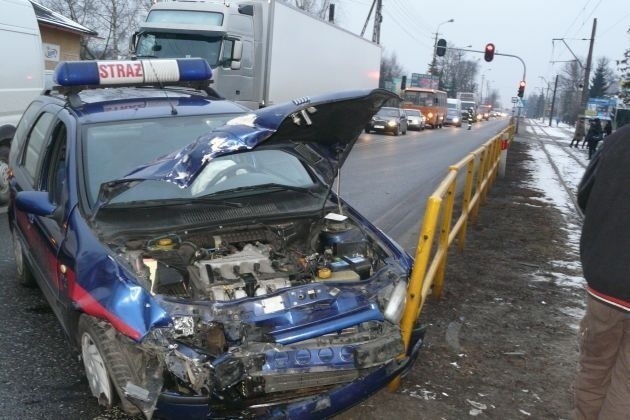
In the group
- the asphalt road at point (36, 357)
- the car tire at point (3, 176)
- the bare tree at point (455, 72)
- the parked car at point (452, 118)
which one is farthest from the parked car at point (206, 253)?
the bare tree at point (455, 72)

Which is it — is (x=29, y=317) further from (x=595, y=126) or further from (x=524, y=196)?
(x=595, y=126)

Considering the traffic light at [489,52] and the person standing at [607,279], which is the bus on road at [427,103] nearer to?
the traffic light at [489,52]

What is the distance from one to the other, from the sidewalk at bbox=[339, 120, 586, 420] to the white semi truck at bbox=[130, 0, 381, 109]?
848 centimetres

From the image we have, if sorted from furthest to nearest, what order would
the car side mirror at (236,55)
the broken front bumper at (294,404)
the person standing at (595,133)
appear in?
the person standing at (595,133) < the car side mirror at (236,55) < the broken front bumper at (294,404)

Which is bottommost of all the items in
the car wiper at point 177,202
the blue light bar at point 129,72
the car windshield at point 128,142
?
the car wiper at point 177,202

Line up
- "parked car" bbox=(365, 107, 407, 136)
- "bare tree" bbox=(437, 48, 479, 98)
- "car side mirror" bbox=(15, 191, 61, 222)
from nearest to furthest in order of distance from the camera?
"car side mirror" bbox=(15, 191, 61, 222)
"parked car" bbox=(365, 107, 407, 136)
"bare tree" bbox=(437, 48, 479, 98)

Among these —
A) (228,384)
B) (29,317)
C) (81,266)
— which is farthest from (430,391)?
(29,317)

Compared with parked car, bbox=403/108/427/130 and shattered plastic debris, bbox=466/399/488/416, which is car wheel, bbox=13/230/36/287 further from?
parked car, bbox=403/108/427/130

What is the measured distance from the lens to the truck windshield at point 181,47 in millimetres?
14000

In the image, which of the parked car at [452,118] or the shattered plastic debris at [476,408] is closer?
the shattered plastic debris at [476,408]

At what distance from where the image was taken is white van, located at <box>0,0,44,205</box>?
25.4ft

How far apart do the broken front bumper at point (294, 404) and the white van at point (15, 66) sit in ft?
20.8

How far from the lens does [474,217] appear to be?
844cm

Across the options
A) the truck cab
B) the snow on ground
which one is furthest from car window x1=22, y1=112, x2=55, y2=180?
the truck cab
